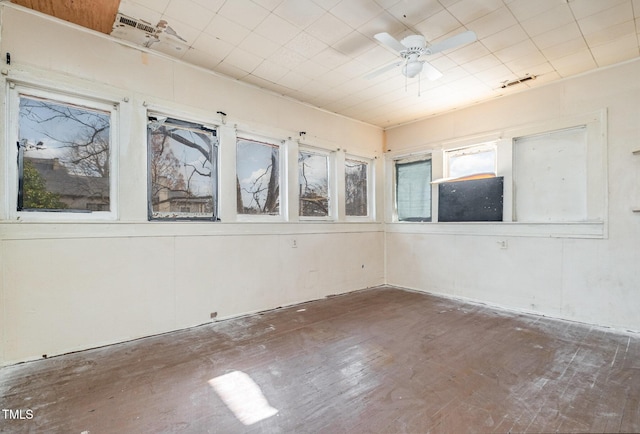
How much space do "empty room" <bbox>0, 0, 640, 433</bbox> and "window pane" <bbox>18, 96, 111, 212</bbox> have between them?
0.7 inches

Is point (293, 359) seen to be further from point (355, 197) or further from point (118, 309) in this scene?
point (355, 197)

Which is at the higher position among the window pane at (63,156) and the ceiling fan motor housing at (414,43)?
the ceiling fan motor housing at (414,43)

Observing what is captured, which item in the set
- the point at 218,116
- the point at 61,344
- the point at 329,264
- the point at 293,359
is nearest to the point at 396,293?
the point at 329,264

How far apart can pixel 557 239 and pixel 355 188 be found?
314 centimetres

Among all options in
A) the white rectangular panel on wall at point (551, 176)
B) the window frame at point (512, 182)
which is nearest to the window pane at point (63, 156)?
the window frame at point (512, 182)

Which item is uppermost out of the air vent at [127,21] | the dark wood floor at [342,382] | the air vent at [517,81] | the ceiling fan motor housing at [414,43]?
the air vent at [127,21]

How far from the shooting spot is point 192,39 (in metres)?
3.07

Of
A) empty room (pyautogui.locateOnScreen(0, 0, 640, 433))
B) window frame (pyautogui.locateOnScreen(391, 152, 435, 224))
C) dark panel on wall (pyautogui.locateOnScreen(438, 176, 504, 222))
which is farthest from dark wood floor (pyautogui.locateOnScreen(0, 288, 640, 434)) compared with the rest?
window frame (pyautogui.locateOnScreen(391, 152, 435, 224))

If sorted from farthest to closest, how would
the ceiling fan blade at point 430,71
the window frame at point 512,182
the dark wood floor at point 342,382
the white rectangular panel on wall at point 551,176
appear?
the white rectangular panel on wall at point 551,176 < the window frame at point 512,182 < the ceiling fan blade at point 430,71 < the dark wood floor at point 342,382

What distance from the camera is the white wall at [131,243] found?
8.62ft

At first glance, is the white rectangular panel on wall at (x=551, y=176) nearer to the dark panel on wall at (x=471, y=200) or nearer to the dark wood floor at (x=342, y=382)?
the dark panel on wall at (x=471, y=200)

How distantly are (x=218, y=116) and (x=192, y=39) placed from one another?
903mm

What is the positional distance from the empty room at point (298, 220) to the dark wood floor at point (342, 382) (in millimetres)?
23
